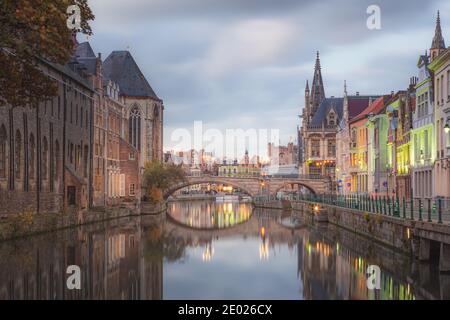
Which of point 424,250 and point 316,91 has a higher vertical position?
point 316,91

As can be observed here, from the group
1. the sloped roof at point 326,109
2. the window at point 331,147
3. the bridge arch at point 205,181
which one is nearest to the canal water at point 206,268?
the bridge arch at point 205,181

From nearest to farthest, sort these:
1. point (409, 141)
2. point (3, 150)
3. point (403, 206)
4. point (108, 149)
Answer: point (403, 206), point (3, 150), point (409, 141), point (108, 149)

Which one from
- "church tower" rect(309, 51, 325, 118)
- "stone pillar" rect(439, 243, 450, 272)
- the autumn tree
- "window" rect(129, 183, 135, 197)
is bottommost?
"stone pillar" rect(439, 243, 450, 272)

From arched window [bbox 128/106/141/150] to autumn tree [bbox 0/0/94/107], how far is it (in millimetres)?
72852

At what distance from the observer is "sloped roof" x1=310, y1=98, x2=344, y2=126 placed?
12586cm

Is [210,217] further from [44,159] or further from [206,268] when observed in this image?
[206,268]

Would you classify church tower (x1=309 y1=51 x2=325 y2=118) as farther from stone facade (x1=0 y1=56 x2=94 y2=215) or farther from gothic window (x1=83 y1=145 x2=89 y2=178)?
gothic window (x1=83 y1=145 x2=89 y2=178)

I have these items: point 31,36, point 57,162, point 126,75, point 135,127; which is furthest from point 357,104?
point 31,36

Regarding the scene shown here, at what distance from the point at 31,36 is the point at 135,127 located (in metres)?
75.2

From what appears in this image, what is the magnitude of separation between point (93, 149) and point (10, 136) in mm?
23422

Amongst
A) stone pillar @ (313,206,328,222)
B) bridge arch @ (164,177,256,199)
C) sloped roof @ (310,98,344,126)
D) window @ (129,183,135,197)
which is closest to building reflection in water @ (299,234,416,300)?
stone pillar @ (313,206,328,222)

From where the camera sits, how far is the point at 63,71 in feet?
180

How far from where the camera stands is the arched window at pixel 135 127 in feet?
325

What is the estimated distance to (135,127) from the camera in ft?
327
